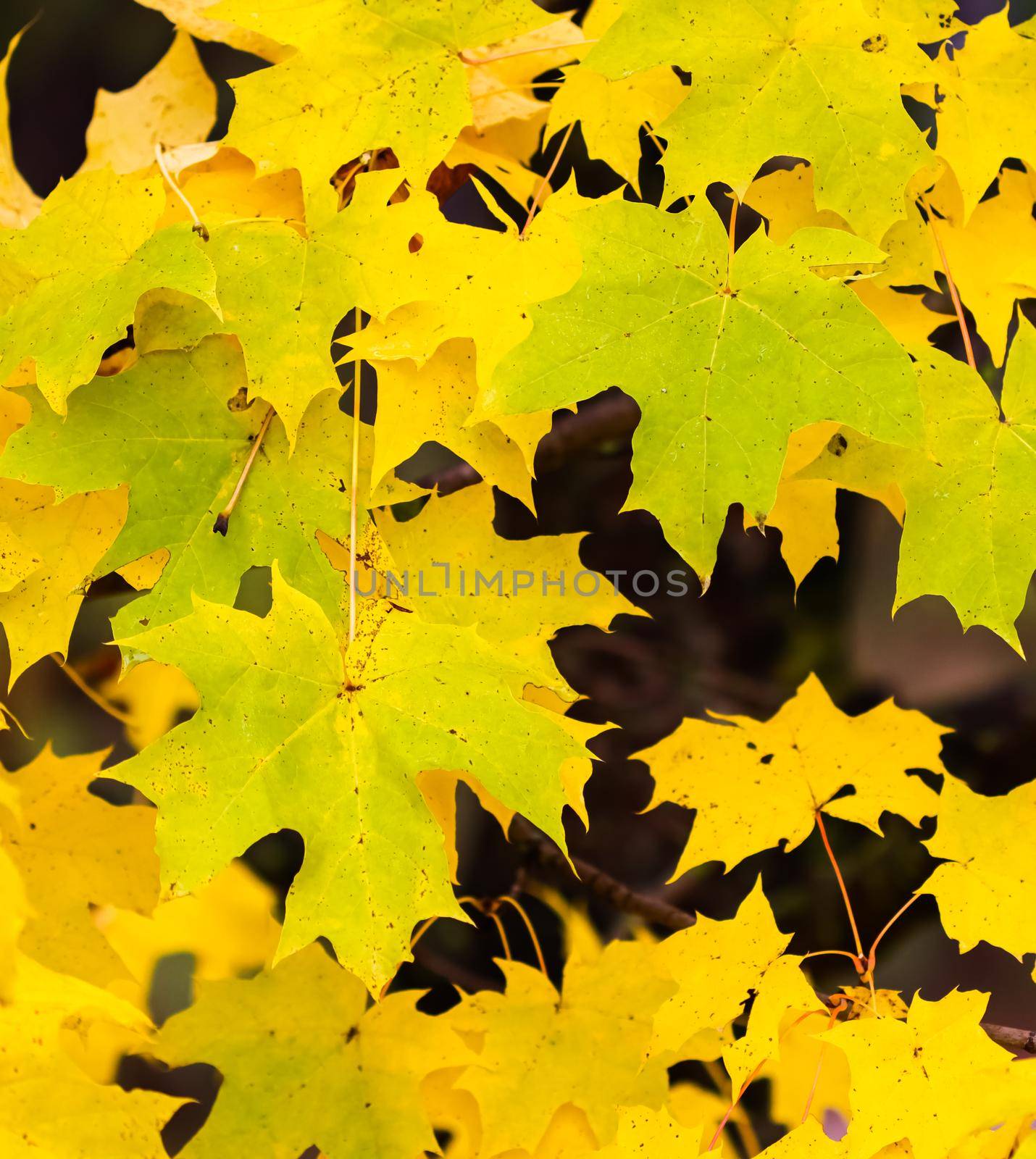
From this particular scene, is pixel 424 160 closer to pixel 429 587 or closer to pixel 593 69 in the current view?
pixel 593 69

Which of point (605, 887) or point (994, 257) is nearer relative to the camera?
point (994, 257)

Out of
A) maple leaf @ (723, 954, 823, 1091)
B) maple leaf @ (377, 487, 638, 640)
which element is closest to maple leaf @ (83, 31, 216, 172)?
maple leaf @ (377, 487, 638, 640)

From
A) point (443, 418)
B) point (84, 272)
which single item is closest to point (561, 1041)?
point (443, 418)

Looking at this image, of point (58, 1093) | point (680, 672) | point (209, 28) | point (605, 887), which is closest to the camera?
point (58, 1093)

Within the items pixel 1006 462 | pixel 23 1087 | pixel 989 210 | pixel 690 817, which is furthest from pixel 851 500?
pixel 23 1087

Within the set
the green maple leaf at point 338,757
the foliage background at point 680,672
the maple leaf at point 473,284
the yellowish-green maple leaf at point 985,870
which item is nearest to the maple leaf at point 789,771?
the yellowish-green maple leaf at point 985,870

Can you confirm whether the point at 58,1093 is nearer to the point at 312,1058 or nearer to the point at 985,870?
the point at 312,1058

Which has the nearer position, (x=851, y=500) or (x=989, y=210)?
(x=989, y=210)

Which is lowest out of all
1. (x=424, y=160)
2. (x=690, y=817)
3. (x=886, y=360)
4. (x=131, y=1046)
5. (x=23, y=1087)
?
(x=690, y=817)
